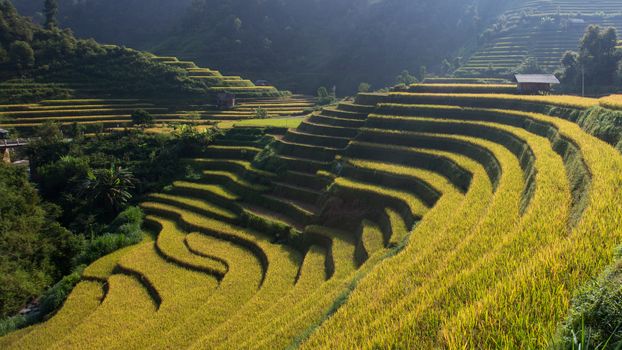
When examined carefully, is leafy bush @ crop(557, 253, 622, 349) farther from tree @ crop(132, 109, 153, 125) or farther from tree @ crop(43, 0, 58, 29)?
tree @ crop(43, 0, 58, 29)

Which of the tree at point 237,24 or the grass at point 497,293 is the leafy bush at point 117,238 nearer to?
the grass at point 497,293

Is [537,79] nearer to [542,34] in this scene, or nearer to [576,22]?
[542,34]

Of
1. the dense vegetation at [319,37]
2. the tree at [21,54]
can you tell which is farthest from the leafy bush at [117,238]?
the dense vegetation at [319,37]

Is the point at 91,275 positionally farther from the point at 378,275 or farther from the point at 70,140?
the point at 70,140

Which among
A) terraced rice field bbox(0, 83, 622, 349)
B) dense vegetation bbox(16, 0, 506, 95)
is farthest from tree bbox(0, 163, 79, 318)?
dense vegetation bbox(16, 0, 506, 95)

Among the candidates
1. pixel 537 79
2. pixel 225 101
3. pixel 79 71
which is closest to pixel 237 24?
pixel 79 71
